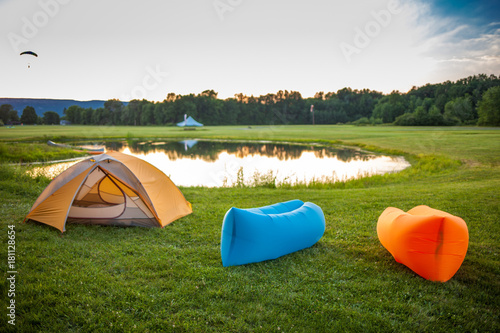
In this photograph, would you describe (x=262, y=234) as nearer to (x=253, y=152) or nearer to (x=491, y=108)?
(x=253, y=152)

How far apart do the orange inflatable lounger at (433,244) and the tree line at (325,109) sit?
39049mm

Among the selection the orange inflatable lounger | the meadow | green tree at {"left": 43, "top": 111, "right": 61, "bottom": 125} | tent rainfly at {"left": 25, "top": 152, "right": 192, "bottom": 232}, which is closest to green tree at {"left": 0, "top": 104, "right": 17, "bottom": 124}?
green tree at {"left": 43, "top": 111, "right": 61, "bottom": 125}

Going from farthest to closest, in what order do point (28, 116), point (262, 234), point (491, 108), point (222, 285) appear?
point (491, 108), point (28, 116), point (262, 234), point (222, 285)

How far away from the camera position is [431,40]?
17.6 m

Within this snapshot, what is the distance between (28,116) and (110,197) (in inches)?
1284

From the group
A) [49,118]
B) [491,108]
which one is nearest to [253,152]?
[49,118]

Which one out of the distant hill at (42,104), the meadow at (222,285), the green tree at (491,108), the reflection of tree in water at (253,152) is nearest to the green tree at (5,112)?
the distant hill at (42,104)

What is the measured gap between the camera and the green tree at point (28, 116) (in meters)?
30.3

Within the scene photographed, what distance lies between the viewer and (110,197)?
24.0 ft

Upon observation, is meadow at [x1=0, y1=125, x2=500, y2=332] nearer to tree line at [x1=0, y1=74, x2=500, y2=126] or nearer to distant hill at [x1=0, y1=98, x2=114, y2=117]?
distant hill at [x1=0, y1=98, x2=114, y2=117]

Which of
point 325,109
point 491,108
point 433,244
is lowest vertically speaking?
point 433,244

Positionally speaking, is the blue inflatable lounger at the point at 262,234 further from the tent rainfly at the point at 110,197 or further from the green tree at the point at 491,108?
the green tree at the point at 491,108

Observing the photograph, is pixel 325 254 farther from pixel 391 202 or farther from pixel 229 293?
pixel 391 202

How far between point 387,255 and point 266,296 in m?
2.47
